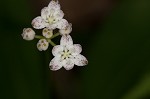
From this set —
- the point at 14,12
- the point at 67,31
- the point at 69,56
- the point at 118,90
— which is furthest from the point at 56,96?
the point at 67,31

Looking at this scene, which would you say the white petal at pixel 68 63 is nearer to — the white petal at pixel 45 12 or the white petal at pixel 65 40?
the white petal at pixel 65 40

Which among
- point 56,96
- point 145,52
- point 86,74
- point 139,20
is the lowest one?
point 56,96

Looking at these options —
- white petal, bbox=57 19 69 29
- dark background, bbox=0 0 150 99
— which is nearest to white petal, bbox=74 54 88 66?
white petal, bbox=57 19 69 29

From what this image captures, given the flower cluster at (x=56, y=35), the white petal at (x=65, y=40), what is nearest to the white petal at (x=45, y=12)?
the flower cluster at (x=56, y=35)

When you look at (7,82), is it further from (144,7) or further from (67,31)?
(144,7)

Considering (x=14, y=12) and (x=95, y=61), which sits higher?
(x=14, y=12)

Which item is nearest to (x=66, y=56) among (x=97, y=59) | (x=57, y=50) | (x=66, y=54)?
(x=66, y=54)

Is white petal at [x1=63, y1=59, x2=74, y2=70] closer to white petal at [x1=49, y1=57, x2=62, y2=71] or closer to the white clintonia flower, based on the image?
white petal at [x1=49, y1=57, x2=62, y2=71]
